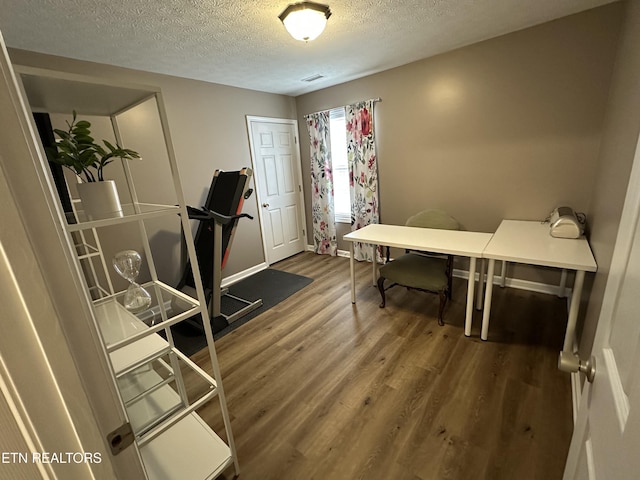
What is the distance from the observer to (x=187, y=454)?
1.37m

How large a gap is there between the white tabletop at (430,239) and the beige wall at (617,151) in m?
0.66

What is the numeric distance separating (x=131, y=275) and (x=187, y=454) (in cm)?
92

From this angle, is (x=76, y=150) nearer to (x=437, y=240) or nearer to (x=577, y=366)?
(x=577, y=366)

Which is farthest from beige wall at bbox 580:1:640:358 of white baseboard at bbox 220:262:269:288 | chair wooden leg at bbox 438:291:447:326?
white baseboard at bbox 220:262:269:288

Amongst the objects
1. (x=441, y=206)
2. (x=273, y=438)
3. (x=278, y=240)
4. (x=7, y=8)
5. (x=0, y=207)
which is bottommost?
(x=273, y=438)

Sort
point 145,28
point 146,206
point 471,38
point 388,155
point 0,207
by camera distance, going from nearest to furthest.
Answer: point 0,207 < point 146,206 < point 145,28 < point 471,38 < point 388,155

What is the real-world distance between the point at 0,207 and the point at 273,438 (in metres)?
1.69

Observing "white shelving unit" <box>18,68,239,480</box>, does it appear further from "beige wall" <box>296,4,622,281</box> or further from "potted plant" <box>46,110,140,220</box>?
"beige wall" <box>296,4,622,281</box>

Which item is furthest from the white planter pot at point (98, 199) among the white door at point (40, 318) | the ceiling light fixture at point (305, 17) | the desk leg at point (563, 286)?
the desk leg at point (563, 286)

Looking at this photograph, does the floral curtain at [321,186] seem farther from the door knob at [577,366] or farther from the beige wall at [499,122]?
the door knob at [577,366]

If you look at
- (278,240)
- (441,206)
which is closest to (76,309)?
(441,206)

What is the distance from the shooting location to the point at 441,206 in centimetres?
330

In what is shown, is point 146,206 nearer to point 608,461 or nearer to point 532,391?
point 608,461

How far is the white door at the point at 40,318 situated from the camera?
387 millimetres
